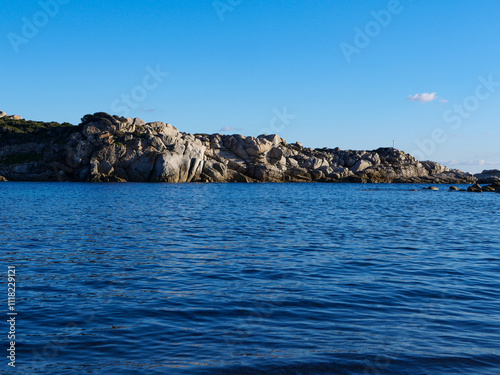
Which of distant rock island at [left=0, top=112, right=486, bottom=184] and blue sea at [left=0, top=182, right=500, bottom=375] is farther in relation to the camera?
distant rock island at [left=0, top=112, right=486, bottom=184]

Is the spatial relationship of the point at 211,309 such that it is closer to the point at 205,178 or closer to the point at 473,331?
the point at 473,331

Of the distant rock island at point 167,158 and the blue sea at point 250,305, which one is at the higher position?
the distant rock island at point 167,158

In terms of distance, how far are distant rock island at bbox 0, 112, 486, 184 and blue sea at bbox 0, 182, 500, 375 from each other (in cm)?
10159

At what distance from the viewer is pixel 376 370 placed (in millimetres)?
8203

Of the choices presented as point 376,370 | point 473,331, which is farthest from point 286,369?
point 473,331

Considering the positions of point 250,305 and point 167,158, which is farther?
point 167,158

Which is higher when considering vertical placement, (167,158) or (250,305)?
(167,158)

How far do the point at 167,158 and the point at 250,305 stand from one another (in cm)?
11416

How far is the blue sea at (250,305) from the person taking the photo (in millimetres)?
8594

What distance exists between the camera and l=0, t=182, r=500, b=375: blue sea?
8594 millimetres

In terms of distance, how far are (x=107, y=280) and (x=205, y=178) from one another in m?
122

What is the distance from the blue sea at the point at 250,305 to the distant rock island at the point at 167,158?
10159 centimetres

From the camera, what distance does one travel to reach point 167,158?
123688 millimetres

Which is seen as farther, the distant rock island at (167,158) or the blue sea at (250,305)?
the distant rock island at (167,158)
